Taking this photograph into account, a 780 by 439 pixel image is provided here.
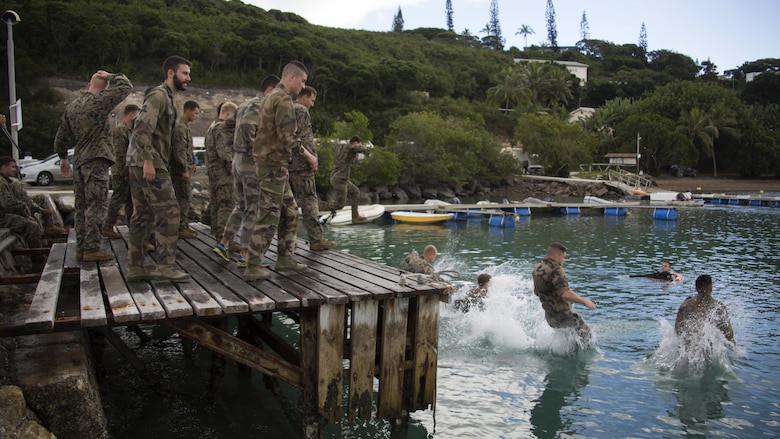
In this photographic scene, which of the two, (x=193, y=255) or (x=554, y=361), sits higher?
(x=193, y=255)

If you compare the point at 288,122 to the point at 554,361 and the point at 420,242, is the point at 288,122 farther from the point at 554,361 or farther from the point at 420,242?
the point at 420,242

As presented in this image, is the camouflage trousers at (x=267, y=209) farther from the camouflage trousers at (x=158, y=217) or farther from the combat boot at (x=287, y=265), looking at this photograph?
the camouflage trousers at (x=158, y=217)

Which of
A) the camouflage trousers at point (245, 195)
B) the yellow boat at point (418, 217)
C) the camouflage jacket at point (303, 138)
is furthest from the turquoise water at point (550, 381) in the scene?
the yellow boat at point (418, 217)

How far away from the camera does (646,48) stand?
162625mm

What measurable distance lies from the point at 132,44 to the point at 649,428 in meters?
79.0

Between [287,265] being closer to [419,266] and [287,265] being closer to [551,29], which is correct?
[419,266]

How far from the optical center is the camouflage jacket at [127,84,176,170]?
6.96 meters

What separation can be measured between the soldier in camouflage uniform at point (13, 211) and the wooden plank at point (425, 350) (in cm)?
821

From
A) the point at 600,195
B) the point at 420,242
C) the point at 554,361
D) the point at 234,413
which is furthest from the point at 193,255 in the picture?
the point at 600,195

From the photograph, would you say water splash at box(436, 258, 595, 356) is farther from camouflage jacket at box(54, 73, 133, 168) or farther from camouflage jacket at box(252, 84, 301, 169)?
camouflage jacket at box(54, 73, 133, 168)

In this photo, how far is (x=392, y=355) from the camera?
6949mm

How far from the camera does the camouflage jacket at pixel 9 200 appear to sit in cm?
1091

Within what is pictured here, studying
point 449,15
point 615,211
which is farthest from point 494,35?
point 615,211

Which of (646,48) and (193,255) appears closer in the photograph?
(193,255)
